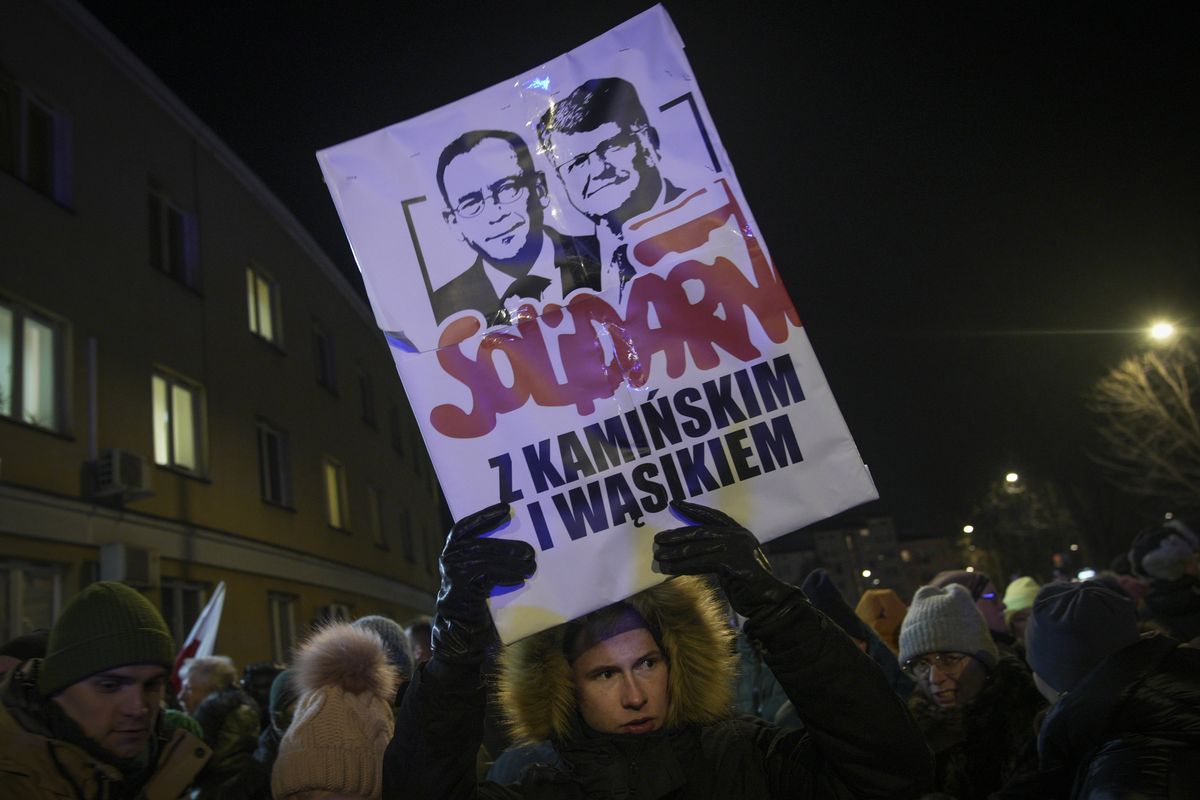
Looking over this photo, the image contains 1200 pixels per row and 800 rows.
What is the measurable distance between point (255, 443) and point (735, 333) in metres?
15.6

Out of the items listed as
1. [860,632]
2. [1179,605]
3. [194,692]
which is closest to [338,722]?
[860,632]

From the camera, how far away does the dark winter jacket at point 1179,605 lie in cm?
580

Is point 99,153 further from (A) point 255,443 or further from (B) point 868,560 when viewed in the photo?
(B) point 868,560

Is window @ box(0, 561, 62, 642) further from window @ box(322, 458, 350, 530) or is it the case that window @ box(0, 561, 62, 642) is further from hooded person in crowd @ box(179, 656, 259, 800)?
window @ box(322, 458, 350, 530)

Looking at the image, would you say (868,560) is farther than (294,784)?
Yes

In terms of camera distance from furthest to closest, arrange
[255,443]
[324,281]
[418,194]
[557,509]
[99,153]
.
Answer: [324,281] < [255,443] < [99,153] < [418,194] < [557,509]

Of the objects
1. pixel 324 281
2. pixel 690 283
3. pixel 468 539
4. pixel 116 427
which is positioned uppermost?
pixel 324 281

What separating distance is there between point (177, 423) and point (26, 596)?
4.01 metres

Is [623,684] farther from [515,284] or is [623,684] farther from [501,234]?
[501,234]

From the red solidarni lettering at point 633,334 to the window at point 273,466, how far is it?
50.4 feet

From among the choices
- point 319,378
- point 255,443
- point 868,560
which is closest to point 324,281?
point 319,378

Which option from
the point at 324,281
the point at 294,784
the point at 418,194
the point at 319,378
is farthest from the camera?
the point at 324,281

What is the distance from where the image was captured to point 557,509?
2406 mm

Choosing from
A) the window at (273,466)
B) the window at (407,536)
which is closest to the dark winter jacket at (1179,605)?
the window at (273,466)
